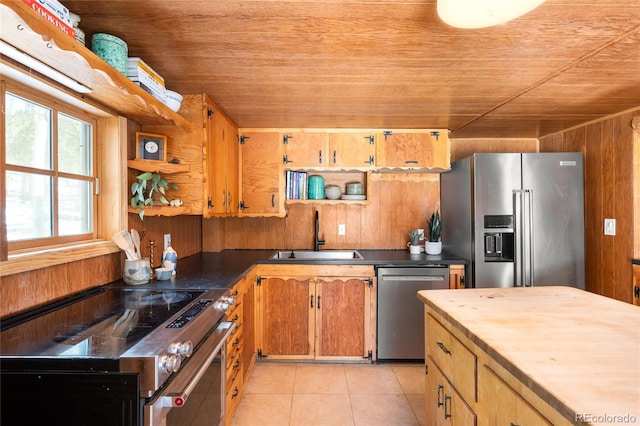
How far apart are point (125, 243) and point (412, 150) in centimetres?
241

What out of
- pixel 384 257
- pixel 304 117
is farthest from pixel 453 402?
pixel 304 117

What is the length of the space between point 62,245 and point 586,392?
2.00 metres

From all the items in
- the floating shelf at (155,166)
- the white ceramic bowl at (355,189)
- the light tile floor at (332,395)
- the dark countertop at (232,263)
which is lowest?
the light tile floor at (332,395)

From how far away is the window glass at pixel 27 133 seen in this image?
1311mm

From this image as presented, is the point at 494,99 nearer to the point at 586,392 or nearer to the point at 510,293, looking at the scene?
the point at 510,293

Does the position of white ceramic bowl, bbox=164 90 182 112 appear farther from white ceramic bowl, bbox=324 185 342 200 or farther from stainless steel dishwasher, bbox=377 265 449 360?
stainless steel dishwasher, bbox=377 265 449 360

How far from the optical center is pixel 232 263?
261 cm

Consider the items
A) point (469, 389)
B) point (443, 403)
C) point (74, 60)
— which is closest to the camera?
point (74, 60)

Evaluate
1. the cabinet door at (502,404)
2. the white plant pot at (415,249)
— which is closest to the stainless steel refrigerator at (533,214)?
the white plant pot at (415,249)

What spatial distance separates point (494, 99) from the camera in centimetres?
235

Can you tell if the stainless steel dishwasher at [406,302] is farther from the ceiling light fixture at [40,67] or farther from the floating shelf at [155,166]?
the ceiling light fixture at [40,67]

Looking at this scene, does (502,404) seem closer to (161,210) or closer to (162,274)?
(162,274)

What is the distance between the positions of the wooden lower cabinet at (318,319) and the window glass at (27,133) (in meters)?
1.73

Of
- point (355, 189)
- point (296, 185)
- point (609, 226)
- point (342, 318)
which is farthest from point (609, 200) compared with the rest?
point (296, 185)
